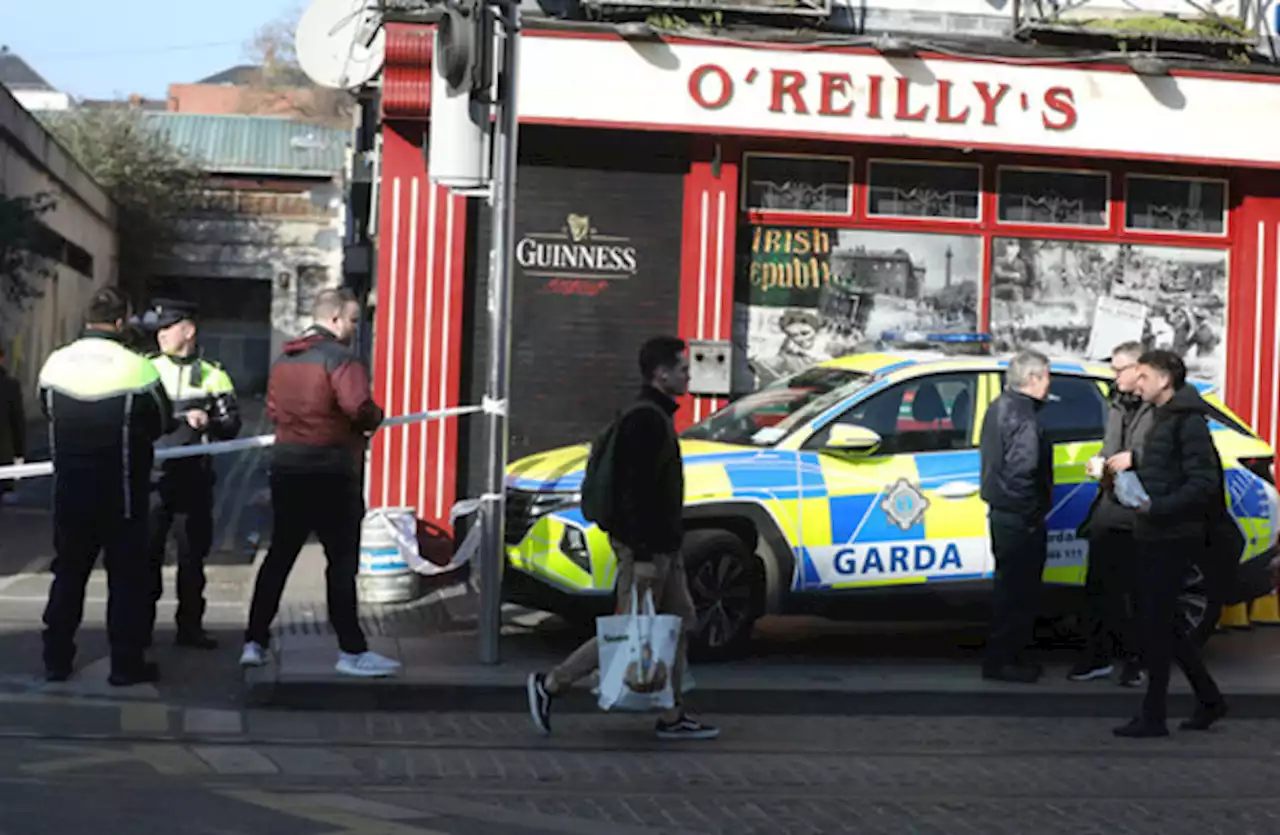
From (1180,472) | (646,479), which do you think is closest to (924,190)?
(1180,472)

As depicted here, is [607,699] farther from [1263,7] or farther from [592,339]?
[1263,7]

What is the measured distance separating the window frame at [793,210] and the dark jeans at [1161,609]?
5798mm

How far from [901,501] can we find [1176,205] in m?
5.47

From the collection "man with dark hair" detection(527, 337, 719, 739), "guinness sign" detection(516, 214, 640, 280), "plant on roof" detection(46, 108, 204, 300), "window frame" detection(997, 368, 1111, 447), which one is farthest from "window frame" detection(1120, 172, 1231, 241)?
"plant on roof" detection(46, 108, 204, 300)

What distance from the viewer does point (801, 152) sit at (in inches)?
566

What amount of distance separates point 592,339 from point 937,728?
5.46m

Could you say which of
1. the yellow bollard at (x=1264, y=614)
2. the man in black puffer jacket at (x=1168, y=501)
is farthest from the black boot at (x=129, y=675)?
the yellow bollard at (x=1264, y=614)

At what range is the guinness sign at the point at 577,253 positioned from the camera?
14.0 m

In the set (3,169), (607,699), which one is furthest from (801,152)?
(3,169)

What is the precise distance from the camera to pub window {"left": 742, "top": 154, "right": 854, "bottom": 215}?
47.1ft

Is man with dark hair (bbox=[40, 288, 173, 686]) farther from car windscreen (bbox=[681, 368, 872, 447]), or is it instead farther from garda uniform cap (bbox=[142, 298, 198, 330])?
car windscreen (bbox=[681, 368, 872, 447])

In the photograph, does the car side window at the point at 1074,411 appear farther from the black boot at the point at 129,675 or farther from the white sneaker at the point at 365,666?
the black boot at the point at 129,675

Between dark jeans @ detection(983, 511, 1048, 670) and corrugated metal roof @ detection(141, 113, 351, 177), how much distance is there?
46749 mm

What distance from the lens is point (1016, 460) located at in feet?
32.5
